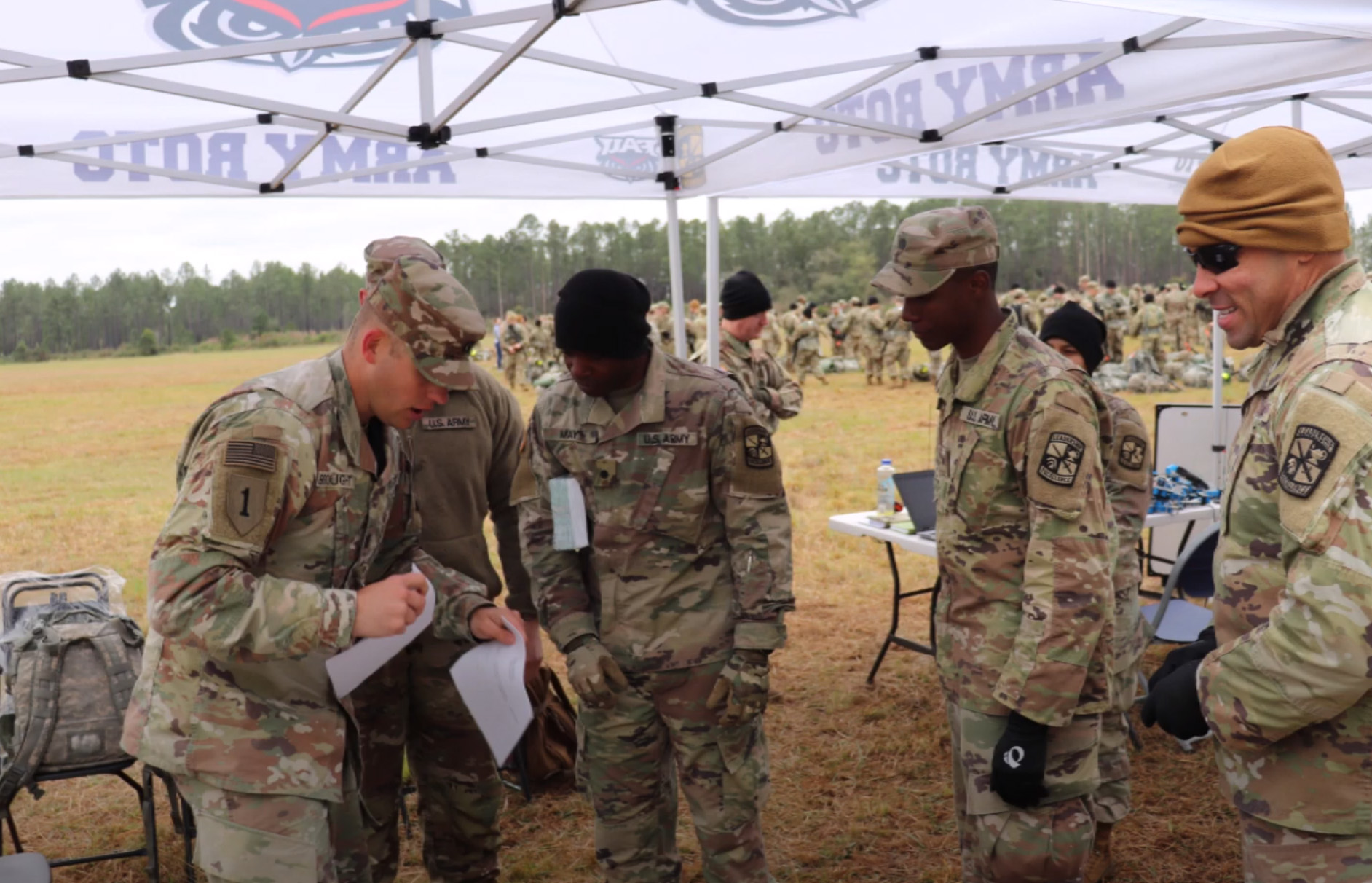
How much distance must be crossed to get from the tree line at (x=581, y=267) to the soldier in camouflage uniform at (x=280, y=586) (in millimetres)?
39245

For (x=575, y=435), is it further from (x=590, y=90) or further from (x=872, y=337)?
(x=872, y=337)

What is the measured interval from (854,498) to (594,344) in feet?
30.4

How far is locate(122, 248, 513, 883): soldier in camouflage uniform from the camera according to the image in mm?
1829

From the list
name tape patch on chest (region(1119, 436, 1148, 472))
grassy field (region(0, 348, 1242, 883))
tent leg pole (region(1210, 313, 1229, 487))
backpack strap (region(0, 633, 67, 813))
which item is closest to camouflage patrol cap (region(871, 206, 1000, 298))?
name tape patch on chest (region(1119, 436, 1148, 472))

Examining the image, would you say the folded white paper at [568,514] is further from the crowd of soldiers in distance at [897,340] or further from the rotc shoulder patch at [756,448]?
the crowd of soldiers in distance at [897,340]

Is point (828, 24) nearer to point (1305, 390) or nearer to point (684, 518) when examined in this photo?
point (684, 518)

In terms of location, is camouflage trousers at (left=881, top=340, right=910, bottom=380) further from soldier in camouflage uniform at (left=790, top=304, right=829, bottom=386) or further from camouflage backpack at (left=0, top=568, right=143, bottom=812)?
camouflage backpack at (left=0, top=568, right=143, bottom=812)

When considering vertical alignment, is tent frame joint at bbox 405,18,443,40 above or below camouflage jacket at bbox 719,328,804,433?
above

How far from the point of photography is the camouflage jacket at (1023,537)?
2297 millimetres

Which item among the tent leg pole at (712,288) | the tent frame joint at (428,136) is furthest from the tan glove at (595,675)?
the tent leg pole at (712,288)

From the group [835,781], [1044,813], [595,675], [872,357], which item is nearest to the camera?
[1044,813]

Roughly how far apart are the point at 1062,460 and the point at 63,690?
3238 millimetres

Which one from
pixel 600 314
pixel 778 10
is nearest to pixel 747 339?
pixel 778 10

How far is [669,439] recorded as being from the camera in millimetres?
2736
